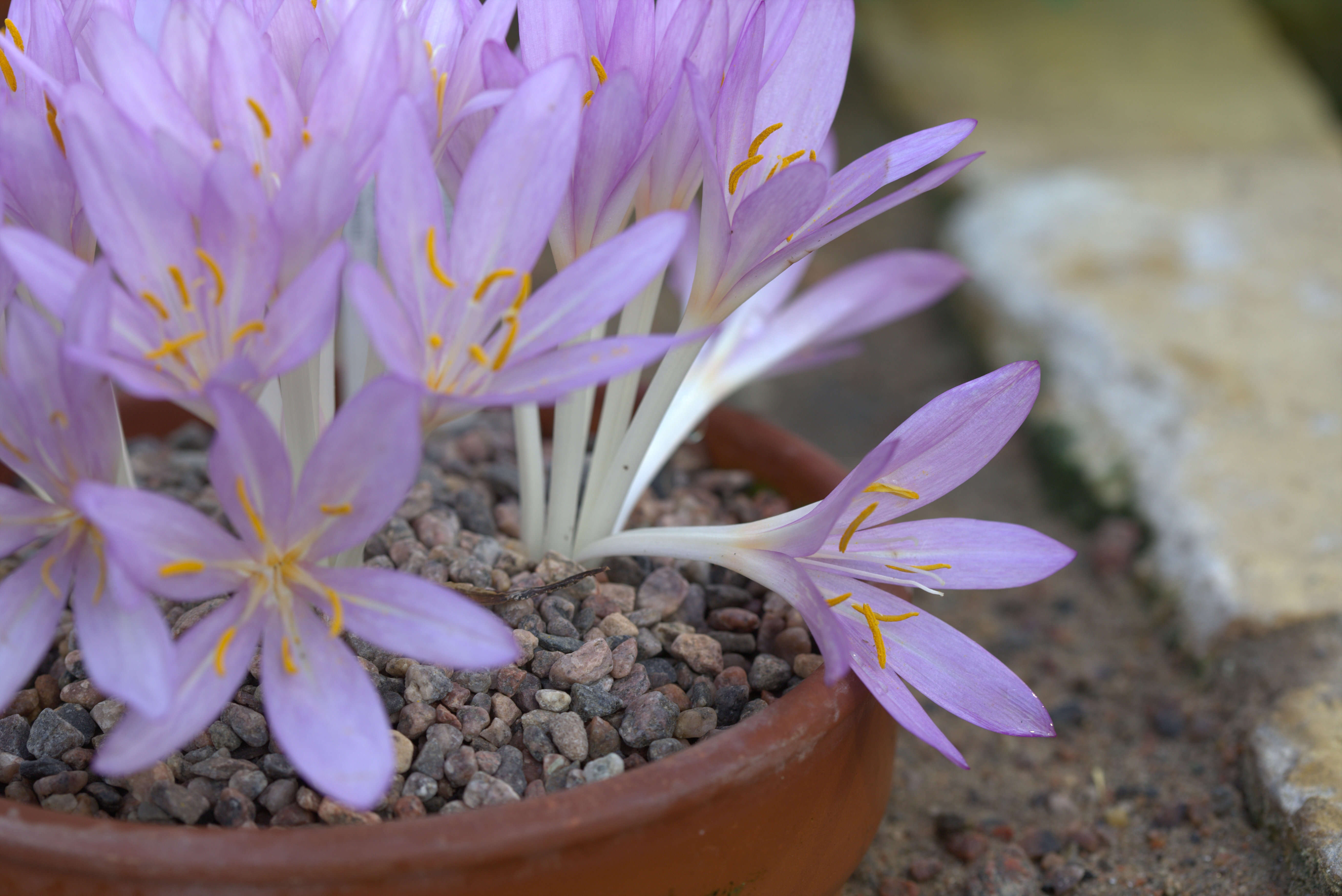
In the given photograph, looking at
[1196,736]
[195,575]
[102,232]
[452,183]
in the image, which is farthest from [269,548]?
[1196,736]

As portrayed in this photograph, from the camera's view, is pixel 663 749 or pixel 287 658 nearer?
pixel 287 658

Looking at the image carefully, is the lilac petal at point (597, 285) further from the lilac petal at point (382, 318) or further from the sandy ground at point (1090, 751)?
the sandy ground at point (1090, 751)

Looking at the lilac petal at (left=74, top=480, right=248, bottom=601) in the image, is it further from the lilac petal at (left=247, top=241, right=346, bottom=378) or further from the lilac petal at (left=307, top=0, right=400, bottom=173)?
the lilac petal at (left=307, top=0, right=400, bottom=173)

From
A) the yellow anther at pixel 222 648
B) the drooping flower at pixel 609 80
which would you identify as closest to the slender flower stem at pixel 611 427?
the drooping flower at pixel 609 80

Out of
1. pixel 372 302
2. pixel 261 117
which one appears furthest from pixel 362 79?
pixel 372 302

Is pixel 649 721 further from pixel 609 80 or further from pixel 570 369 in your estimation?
pixel 609 80

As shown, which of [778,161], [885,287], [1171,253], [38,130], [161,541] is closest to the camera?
[161,541]
